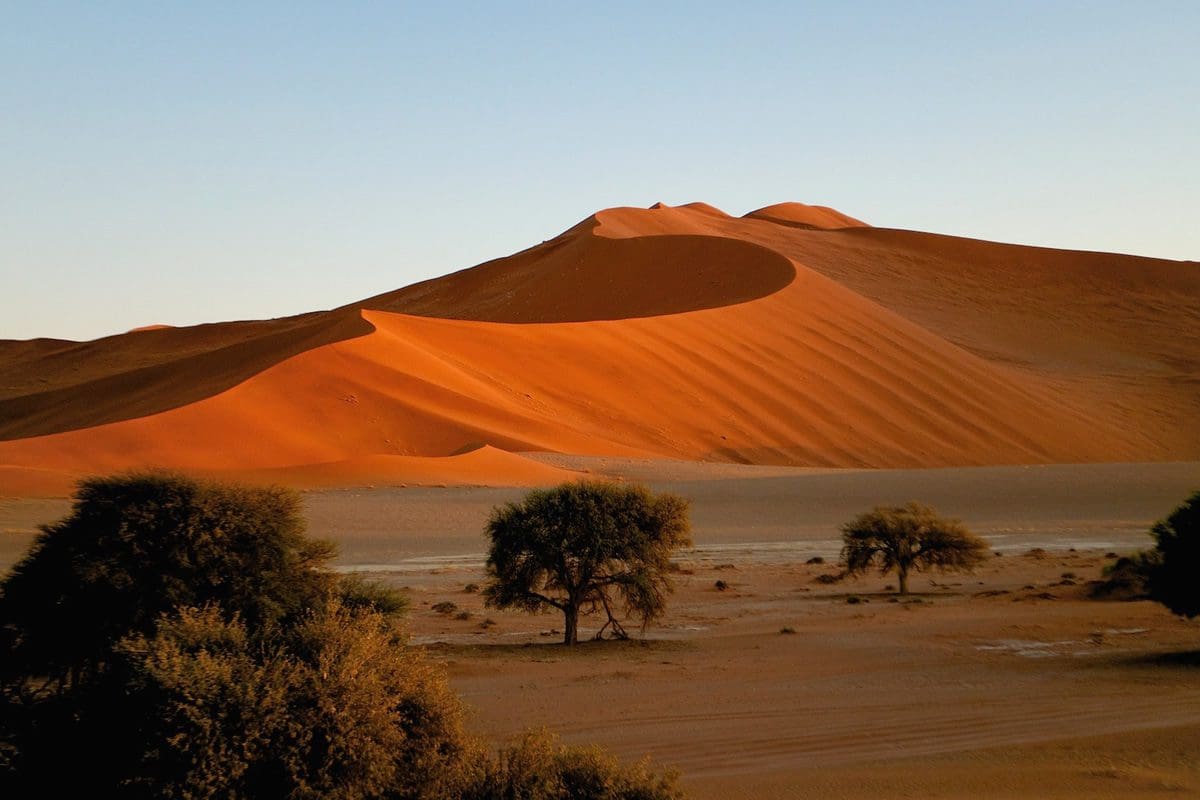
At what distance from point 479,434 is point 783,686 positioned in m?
30.0

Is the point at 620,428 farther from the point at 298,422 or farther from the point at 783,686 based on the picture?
the point at 783,686

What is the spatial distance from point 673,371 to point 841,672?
130 feet

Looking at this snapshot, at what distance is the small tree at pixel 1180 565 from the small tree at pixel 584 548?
551 centimetres

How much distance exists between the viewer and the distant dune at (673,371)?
3994 centimetres

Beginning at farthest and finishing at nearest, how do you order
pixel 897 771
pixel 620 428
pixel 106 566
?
pixel 620 428 → pixel 106 566 → pixel 897 771

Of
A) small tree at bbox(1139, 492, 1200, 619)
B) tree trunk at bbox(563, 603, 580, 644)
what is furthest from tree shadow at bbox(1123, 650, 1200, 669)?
tree trunk at bbox(563, 603, 580, 644)

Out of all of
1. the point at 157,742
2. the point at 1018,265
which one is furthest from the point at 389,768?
the point at 1018,265

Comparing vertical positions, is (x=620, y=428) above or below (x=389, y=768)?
above

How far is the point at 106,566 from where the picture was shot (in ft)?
29.4

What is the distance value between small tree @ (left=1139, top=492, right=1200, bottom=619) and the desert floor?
0.53 meters

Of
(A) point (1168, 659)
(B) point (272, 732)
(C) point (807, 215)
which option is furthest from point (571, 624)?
(C) point (807, 215)

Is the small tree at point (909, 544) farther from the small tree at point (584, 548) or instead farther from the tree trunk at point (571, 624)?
the tree trunk at point (571, 624)

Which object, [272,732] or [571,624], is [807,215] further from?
[272,732]

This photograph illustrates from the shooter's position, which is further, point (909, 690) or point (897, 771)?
point (909, 690)
